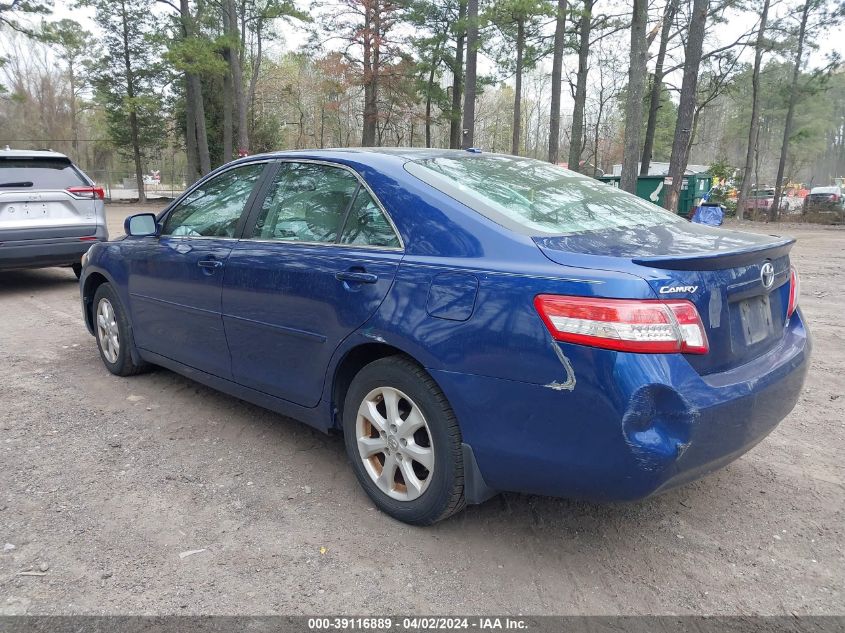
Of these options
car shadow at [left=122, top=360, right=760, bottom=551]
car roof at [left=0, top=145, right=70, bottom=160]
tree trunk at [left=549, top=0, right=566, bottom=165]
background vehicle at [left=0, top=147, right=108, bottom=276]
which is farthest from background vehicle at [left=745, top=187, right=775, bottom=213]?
car shadow at [left=122, top=360, right=760, bottom=551]

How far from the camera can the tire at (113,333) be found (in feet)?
15.2

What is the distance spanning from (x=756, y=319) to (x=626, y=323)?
31.9 inches

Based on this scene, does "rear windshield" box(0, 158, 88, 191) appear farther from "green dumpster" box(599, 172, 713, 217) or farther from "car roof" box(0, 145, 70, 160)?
"green dumpster" box(599, 172, 713, 217)

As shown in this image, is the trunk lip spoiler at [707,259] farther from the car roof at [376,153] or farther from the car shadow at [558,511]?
the car roof at [376,153]

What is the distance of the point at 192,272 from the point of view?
12.5ft

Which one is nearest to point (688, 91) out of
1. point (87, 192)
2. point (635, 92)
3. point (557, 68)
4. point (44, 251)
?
point (635, 92)

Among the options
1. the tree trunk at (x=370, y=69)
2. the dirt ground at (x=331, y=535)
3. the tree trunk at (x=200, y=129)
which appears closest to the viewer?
the dirt ground at (x=331, y=535)

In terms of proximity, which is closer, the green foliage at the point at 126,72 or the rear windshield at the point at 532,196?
the rear windshield at the point at 532,196

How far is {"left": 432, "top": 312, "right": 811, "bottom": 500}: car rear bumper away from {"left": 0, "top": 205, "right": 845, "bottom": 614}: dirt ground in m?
0.42

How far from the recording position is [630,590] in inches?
94.8

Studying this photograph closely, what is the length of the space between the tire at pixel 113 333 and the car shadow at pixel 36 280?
15.1 ft

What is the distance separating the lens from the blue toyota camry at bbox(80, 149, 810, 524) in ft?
7.09

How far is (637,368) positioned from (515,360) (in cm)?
42

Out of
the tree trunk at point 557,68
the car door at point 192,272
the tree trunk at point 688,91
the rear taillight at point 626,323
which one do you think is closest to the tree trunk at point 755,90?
the tree trunk at point 557,68
